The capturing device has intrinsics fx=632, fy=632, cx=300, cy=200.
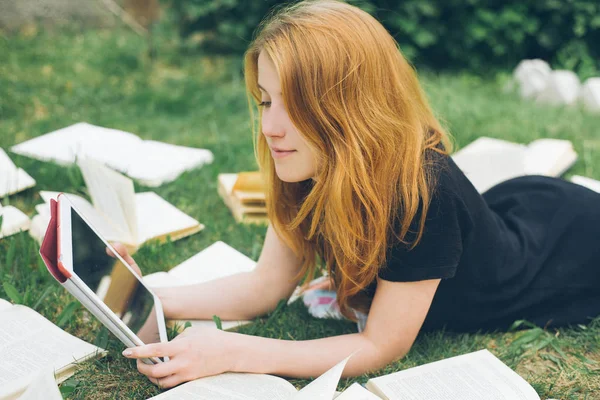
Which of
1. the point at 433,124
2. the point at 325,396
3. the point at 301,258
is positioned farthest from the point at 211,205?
the point at 325,396

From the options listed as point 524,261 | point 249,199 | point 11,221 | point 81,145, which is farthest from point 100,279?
point 81,145

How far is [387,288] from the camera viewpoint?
1534 mm

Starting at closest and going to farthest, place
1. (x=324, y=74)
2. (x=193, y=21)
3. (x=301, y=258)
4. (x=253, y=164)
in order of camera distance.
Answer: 1. (x=324, y=74)
2. (x=301, y=258)
3. (x=253, y=164)
4. (x=193, y=21)

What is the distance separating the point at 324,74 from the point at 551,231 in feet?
3.14

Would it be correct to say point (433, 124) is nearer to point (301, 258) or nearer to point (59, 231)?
point (301, 258)

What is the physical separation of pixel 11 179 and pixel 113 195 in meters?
0.63

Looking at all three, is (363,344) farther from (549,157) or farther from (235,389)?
(549,157)

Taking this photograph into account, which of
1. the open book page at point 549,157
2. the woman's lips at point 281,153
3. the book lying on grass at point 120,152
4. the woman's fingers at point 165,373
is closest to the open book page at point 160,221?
the book lying on grass at point 120,152

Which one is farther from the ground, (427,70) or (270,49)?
(270,49)

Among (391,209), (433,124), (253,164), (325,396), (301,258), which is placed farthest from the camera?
(253,164)

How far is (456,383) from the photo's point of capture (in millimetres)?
1526

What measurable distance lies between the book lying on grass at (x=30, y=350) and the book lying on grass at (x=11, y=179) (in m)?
0.82

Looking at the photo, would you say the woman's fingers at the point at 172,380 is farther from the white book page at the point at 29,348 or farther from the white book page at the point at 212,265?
the white book page at the point at 212,265

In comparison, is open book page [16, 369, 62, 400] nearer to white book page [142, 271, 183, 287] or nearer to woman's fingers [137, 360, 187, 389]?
woman's fingers [137, 360, 187, 389]
